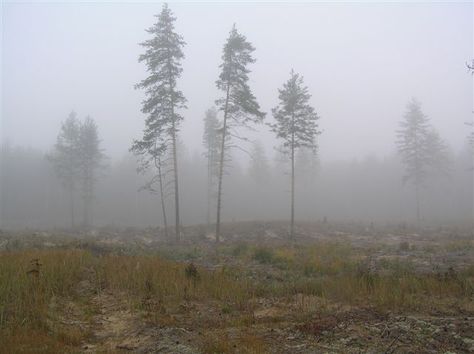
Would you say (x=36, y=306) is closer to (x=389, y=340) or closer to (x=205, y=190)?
(x=389, y=340)

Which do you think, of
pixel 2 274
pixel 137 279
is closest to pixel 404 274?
pixel 137 279

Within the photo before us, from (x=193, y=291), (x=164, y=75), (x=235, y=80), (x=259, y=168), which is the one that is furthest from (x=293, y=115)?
(x=259, y=168)

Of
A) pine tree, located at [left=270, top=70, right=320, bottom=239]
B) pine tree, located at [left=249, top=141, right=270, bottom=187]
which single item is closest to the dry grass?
pine tree, located at [left=270, top=70, right=320, bottom=239]

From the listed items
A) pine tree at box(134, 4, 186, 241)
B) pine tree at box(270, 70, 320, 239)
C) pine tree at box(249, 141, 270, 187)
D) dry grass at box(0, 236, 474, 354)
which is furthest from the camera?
pine tree at box(249, 141, 270, 187)

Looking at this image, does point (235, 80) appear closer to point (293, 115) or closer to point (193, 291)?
point (293, 115)

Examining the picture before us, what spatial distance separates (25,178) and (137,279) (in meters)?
70.6

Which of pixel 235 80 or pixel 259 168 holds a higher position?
pixel 235 80

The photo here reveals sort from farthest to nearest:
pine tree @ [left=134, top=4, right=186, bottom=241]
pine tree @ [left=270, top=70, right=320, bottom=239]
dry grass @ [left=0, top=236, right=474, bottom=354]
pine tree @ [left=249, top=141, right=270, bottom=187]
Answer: pine tree @ [left=249, top=141, right=270, bottom=187] → pine tree @ [left=270, top=70, right=320, bottom=239] → pine tree @ [left=134, top=4, right=186, bottom=241] → dry grass @ [left=0, top=236, right=474, bottom=354]

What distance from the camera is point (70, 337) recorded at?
7195 millimetres

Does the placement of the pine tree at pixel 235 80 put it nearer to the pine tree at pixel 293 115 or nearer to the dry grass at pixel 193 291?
the pine tree at pixel 293 115

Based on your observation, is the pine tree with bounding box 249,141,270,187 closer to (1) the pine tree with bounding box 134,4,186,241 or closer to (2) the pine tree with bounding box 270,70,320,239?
(2) the pine tree with bounding box 270,70,320,239

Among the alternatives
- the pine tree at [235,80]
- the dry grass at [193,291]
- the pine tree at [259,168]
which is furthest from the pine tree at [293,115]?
the pine tree at [259,168]

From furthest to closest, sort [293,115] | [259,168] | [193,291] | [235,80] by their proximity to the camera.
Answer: [259,168] < [293,115] < [235,80] < [193,291]

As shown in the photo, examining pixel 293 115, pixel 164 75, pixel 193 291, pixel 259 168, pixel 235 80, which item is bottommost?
pixel 193 291
